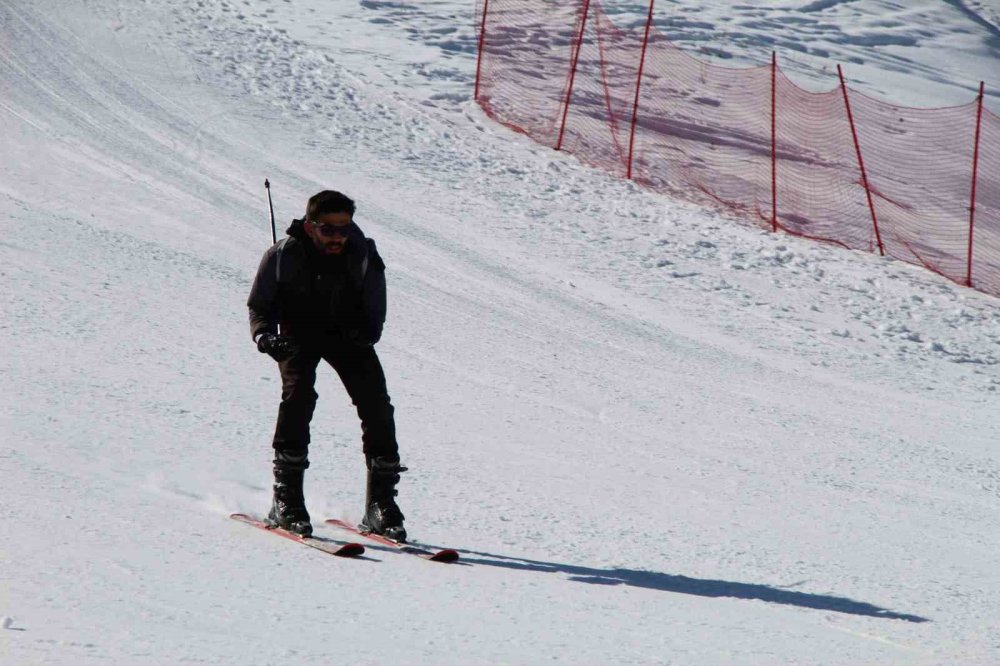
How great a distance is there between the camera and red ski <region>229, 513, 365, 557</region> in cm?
515

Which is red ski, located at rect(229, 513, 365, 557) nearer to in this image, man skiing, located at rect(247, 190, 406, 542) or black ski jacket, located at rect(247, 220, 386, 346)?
man skiing, located at rect(247, 190, 406, 542)

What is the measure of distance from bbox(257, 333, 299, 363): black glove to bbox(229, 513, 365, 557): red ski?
2.31 ft

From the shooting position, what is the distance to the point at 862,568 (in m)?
5.84

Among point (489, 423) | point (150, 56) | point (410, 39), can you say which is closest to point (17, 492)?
point (489, 423)

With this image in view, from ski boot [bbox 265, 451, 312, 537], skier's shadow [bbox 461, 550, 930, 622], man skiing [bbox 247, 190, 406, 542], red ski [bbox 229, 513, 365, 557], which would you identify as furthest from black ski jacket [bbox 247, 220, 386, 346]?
skier's shadow [bbox 461, 550, 930, 622]

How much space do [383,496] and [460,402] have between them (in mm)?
2724

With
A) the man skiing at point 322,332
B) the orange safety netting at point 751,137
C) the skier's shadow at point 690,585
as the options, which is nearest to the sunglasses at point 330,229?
the man skiing at point 322,332

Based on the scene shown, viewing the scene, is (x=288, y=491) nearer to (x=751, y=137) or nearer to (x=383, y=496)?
(x=383, y=496)

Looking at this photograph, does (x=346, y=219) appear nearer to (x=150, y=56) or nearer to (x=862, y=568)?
(x=862, y=568)

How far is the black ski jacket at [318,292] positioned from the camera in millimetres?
5207

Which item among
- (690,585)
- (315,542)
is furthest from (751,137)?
(315,542)

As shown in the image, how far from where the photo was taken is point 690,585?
5328mm

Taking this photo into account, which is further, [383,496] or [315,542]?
[383,496]

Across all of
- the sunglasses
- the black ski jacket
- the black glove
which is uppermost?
the sunglasses
